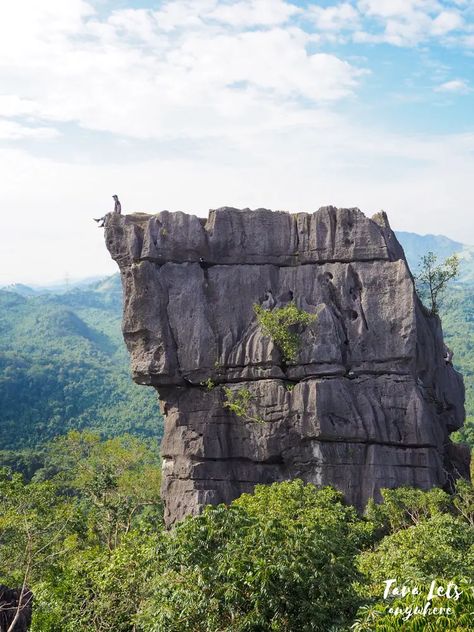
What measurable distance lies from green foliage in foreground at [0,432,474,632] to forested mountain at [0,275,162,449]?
41075 millimetres

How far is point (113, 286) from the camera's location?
191 meters

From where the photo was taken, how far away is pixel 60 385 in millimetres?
72562

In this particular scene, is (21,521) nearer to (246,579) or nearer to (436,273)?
(246,579)

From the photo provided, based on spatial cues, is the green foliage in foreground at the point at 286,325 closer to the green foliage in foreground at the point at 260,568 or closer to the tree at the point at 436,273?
the green foliage in foreground at the point at 260,568

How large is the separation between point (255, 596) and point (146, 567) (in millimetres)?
2631

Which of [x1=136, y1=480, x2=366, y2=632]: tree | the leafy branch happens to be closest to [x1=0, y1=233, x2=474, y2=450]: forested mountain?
the leafy branch

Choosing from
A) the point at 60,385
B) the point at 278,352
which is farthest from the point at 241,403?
the point at 60,385

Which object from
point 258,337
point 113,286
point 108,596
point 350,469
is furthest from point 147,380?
point 113,286

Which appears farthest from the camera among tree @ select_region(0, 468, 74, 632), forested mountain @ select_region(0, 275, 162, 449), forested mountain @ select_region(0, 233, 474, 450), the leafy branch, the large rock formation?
forested mountain @ select_region(0, 233, 474, 450)

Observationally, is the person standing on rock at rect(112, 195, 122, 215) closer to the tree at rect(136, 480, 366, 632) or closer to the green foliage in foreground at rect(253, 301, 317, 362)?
the green foliage in foreground at rect(253, 301, 317, 362)

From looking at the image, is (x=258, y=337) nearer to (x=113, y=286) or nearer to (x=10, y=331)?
(x=10, y=331)

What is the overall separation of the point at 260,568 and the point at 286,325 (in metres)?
12.9

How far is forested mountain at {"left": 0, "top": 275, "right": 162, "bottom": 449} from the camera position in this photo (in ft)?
200

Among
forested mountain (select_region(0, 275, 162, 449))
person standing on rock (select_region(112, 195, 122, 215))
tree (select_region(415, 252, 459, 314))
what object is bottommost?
forested mountain (select_region(0, 275, 162, 449))
